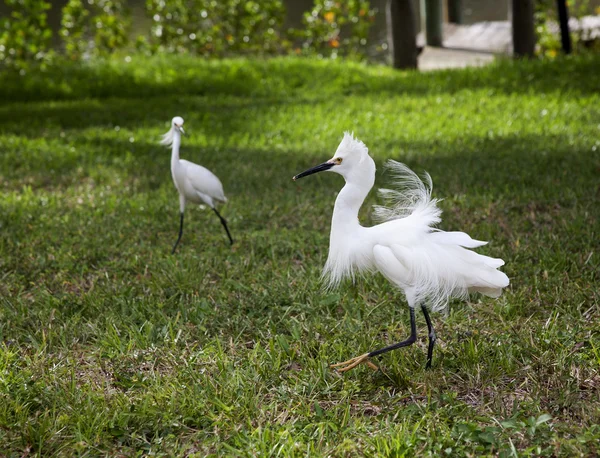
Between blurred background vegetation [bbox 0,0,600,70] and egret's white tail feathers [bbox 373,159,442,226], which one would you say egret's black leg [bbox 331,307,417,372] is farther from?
blurred background vegetation [bbox 0,0,600,70]

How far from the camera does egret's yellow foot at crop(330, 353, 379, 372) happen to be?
263 centimetres

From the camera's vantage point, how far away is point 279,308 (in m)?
3.35

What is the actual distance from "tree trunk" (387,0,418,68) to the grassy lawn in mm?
3591

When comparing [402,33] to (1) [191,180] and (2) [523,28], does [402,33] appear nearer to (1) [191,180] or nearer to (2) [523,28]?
(2) [523,28]

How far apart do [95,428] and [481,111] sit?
6.79 m

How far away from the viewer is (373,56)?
13719 millimetres

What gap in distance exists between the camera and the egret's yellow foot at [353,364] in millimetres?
2629

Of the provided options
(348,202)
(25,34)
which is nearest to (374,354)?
(348,202)

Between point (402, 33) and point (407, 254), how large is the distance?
8978mm

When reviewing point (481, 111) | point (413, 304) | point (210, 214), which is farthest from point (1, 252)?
point (481, 111)

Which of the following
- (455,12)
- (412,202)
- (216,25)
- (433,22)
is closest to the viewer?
(412,202)

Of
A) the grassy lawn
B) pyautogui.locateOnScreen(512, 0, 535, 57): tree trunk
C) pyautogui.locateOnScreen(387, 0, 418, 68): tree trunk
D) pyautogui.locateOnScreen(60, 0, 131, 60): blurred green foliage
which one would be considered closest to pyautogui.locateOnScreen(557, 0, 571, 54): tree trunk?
pyautogui.locateOnScreen(512, 0, 535, 57): tree trunk

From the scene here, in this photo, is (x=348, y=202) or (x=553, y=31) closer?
(x=348, y=202)

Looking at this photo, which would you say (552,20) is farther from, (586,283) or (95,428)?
(95,428)
